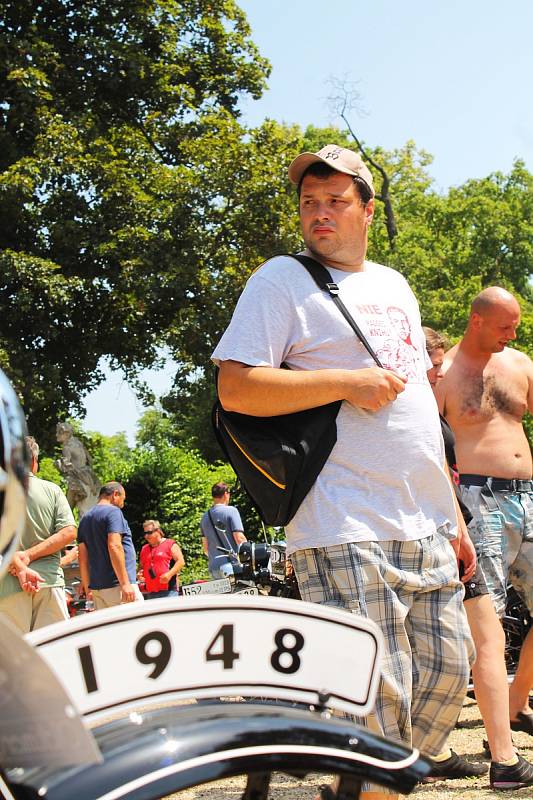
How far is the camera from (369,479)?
278 cm

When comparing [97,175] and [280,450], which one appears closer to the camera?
[280,450]

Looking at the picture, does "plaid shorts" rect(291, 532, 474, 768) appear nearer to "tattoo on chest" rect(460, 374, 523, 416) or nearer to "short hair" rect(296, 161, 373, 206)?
"short hair" rect(296, 161, 373, 206)

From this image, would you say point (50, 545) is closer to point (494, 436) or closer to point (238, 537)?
point (494, 436)

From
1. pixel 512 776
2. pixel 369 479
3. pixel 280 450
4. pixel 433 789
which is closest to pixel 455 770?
pixel 433 789

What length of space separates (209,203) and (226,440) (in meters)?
19.1

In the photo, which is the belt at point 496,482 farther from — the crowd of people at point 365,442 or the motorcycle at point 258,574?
the motorcycle at point 258,574

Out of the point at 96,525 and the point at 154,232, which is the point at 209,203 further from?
the point at 96,525

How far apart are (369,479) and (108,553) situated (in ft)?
22.2

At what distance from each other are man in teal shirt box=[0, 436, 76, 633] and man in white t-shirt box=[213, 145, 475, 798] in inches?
162

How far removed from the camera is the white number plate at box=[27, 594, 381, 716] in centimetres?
145

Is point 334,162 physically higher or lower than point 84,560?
higher

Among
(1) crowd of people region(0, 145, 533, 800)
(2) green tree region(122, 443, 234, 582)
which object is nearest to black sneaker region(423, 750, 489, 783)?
(1) crowd of people region(0, 145, 533, 800)

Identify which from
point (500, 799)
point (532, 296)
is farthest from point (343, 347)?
point (532, 296)

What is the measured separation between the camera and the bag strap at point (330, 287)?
285 centimetres
